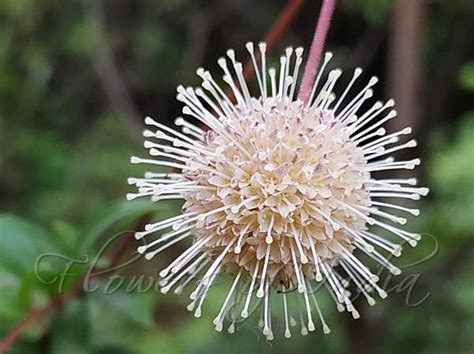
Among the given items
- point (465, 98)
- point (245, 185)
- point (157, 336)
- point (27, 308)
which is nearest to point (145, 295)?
point (27, 308)

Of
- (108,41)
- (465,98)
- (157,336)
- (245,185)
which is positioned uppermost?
(108,41)

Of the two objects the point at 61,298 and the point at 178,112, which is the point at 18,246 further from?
the point at 178,112

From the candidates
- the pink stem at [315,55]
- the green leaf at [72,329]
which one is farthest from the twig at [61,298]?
the pink stem at [315,55]

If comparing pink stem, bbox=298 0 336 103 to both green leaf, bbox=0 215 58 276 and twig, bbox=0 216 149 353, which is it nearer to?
twig, bbox=0 216 149 353

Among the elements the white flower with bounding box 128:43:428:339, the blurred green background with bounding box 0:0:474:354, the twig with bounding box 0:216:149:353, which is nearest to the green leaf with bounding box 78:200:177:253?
the twig with bounding box 0:216:149:353

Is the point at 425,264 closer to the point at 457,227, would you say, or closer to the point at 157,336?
the point at 457,227

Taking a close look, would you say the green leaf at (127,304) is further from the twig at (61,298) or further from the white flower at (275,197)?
the white flower at (275,197)

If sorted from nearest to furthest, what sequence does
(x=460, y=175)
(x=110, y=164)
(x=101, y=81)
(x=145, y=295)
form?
(x=145, y=295) → (x=460, y=175) → (x=110, y=164) → (x=101, y=81)
